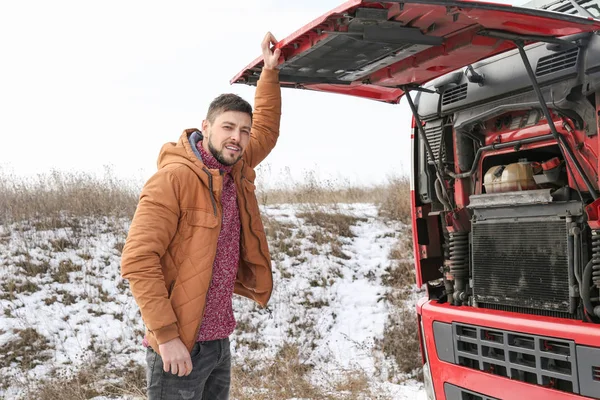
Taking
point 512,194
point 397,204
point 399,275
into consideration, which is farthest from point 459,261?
point 397,204

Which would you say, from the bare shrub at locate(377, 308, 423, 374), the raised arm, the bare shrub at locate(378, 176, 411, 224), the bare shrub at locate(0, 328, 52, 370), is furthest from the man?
the bare shrub at locate(378, 176, 411, 224)

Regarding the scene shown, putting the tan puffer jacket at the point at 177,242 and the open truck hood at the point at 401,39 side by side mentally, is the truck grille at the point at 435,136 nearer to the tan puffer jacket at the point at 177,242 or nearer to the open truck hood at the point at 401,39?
the open truck hood at the point at 401,39

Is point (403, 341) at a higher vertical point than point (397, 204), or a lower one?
lower

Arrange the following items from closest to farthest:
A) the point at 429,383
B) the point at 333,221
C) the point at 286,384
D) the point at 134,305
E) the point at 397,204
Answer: the point at 429,383 → the point at 286,384 → the point at 134,305 → the point at 333,221 → the point at 397,204

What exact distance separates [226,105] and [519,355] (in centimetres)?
203

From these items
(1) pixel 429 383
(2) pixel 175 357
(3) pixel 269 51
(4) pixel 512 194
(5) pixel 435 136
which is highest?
(3) pixel 269 51

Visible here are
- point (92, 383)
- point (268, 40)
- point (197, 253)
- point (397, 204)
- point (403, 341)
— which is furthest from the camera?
point (397, 204)

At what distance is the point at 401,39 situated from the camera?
2.52 m

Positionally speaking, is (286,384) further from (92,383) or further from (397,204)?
(397,204)

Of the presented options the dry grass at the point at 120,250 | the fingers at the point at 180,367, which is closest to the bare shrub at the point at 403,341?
the dry grass at the point at 120,250

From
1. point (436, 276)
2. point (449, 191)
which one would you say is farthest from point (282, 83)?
point (436, 276)

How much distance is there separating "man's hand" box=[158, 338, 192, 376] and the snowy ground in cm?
316

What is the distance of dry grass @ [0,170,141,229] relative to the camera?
8.55 m

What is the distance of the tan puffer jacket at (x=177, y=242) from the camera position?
221 cm
